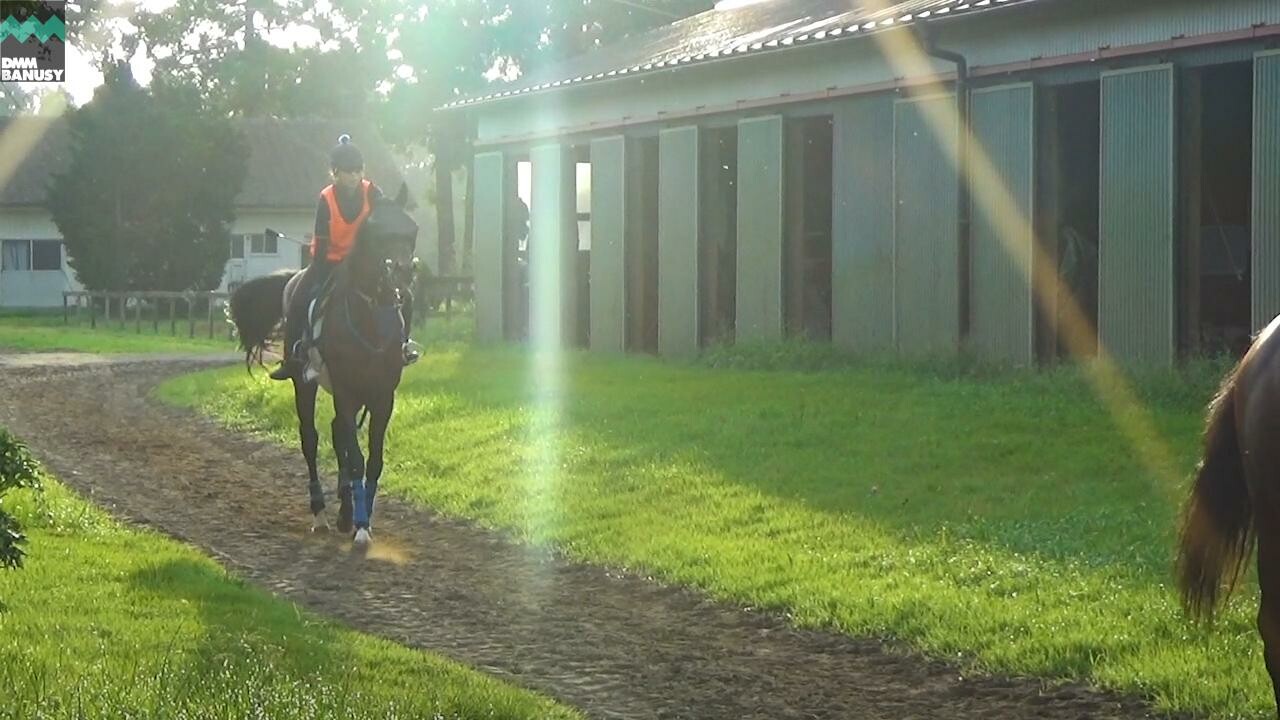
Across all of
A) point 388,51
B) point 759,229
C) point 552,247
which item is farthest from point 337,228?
point 388,51

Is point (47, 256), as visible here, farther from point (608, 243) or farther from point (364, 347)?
point (364, 347)

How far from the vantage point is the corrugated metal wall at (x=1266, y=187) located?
620 inches

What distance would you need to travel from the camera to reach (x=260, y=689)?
6.85 metres

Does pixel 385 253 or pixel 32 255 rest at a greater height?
pixel 32 255

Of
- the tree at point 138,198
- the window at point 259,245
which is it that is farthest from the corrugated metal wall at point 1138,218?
the window at point 259,245

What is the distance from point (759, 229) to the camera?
23078 mm

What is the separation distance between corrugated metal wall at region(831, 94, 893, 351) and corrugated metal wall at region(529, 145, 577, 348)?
716 centimetres

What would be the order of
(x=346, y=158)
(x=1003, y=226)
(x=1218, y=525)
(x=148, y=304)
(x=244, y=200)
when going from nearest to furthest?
(x=1218, y=525)
(x=346, y=158)
(x=1003, y=226)
(x=148, y=304)
(x=244, y=200)

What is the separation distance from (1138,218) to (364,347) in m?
7.97

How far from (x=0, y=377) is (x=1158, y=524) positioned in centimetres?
1979

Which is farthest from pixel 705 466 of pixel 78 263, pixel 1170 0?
pixel 78 263

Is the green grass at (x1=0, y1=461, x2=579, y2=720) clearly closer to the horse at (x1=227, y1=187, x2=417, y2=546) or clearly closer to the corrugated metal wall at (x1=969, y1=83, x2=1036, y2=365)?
the horse at (x1=227, y1=187, x2=417, y2=546)

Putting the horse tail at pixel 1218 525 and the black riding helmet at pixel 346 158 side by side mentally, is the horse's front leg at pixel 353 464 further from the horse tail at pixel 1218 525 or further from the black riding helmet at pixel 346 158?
the horse tail at pixel 1218 525
